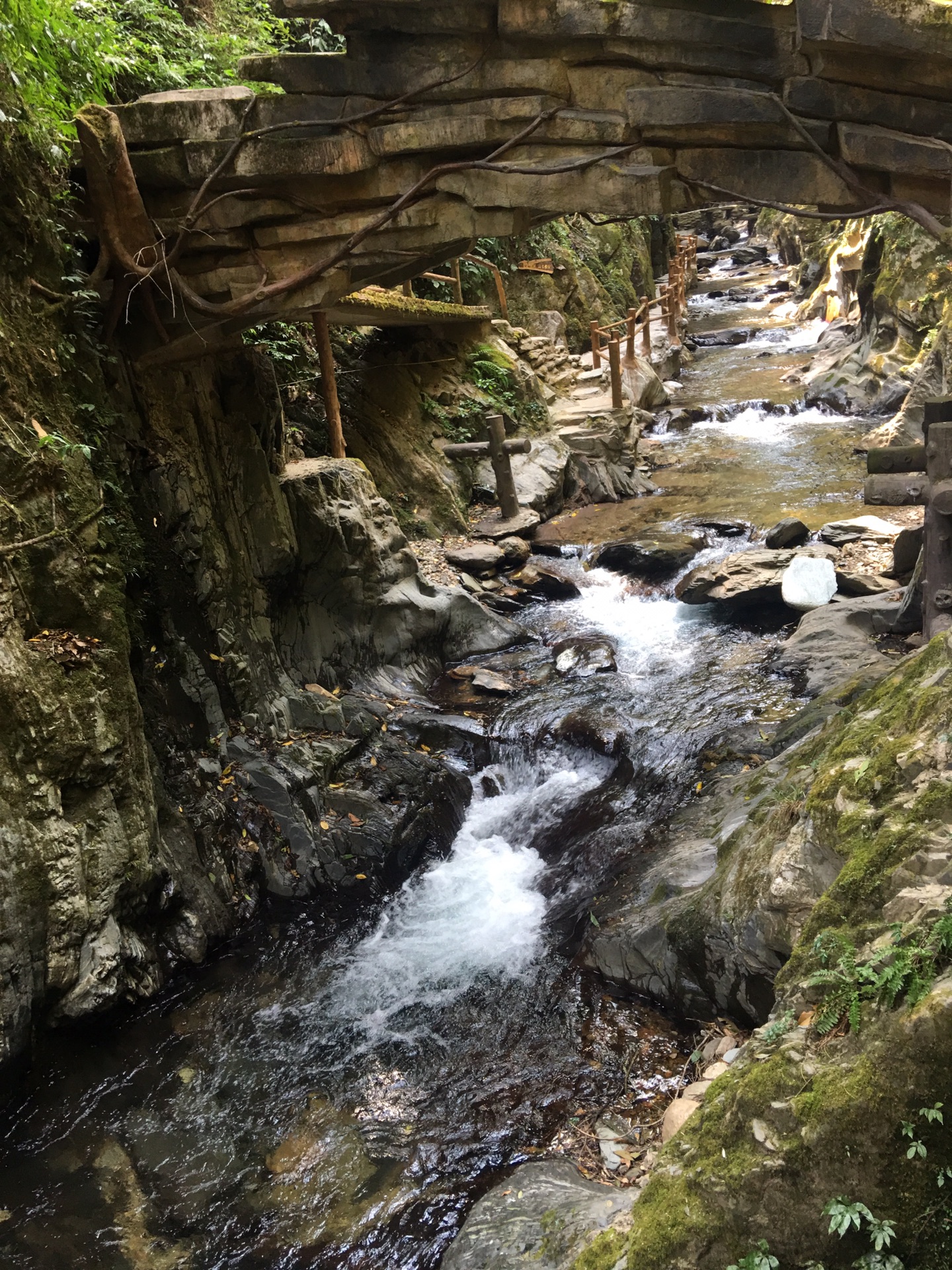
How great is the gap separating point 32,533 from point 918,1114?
525 cm

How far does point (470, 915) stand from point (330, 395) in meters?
6.86

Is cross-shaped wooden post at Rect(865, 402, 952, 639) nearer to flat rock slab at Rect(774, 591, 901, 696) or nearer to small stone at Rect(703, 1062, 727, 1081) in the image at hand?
flat rock slab at Rect(774, 591, 901, 696)

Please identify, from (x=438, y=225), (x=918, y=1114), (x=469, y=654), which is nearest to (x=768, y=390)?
(x=469, y=654)

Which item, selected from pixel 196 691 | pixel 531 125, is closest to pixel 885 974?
pixel 531 125

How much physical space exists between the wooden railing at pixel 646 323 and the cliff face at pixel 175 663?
8.06m

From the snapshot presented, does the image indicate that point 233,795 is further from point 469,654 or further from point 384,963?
point 469,654

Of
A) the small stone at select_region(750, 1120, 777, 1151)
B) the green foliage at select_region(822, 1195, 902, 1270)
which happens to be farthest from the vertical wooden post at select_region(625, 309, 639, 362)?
the green foliage at select_region(822, 1195, 902, 1270)

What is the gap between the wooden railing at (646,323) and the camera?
651 inches

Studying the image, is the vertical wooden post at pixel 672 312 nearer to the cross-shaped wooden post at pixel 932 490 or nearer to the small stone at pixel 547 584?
the small stone at pixel 547 584

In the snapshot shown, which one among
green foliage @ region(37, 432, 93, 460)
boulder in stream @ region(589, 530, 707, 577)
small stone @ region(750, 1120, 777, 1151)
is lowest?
boulder in stream @ region(589, 530, 707, 577)

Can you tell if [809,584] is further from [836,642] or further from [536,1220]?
[536,1220]

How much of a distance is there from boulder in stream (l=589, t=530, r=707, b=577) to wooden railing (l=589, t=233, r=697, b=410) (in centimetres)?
522

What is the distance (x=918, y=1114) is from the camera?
232 centimetres

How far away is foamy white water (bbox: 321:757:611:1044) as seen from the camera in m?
6.00
